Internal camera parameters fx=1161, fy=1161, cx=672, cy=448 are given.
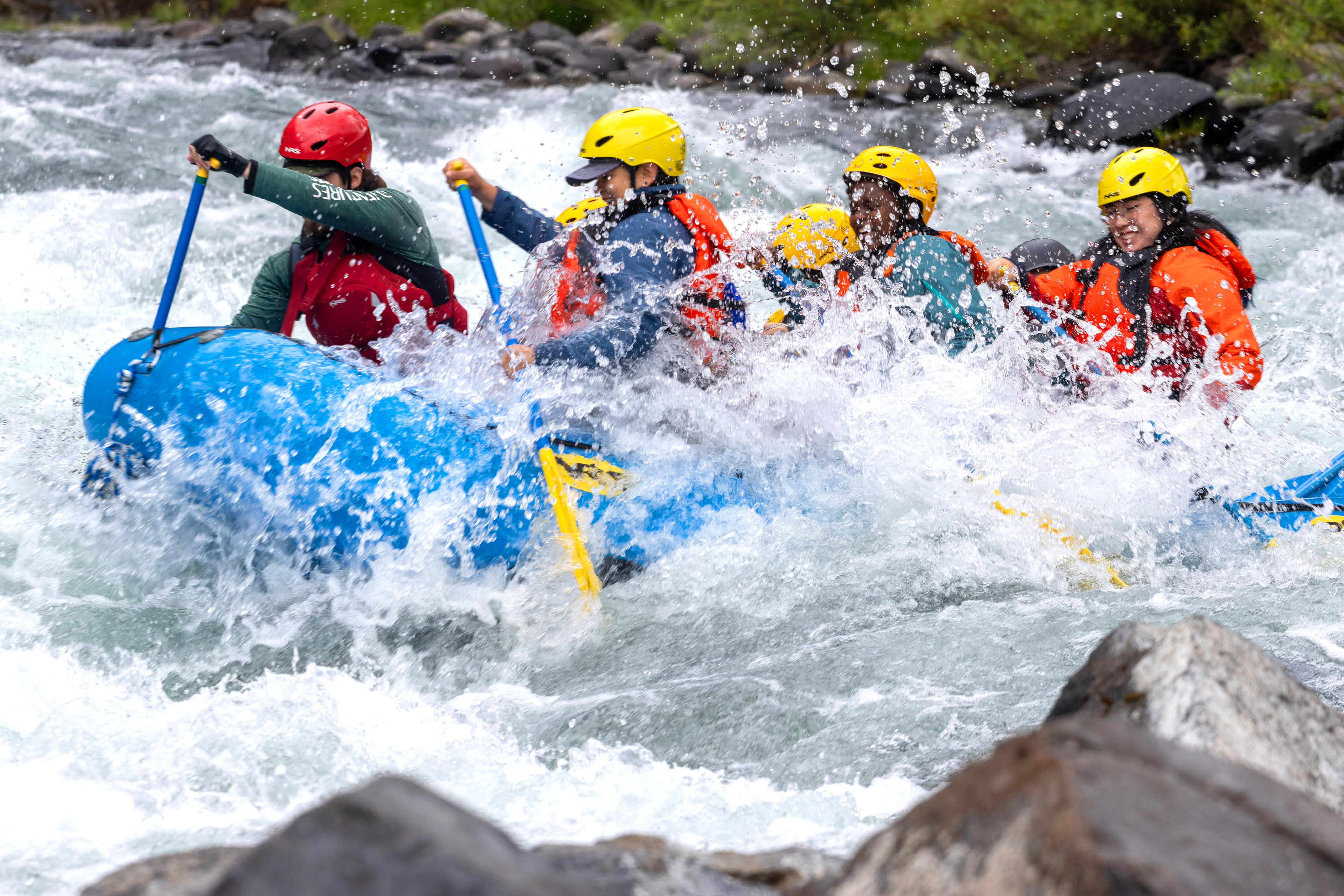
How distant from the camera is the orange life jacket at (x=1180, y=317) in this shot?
3828 millimetres

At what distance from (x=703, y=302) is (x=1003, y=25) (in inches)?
429

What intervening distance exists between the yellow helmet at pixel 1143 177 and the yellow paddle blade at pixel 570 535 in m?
2.11

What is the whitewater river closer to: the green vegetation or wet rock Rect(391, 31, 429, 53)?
the green vegetation

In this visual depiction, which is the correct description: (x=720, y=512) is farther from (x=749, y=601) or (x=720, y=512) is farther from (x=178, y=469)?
(x=178, y=469)

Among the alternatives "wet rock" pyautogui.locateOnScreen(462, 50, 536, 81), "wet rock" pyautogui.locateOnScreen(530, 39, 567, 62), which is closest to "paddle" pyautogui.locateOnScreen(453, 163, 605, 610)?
"wet rock" pyautogui.locateOnScreen(462, 50, 536, 81)

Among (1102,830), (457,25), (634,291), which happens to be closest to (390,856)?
(1102,830)

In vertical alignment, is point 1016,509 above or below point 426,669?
above

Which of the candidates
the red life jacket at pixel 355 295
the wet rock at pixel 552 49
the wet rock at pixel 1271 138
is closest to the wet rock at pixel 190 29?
the wet rock at pixel 552 49

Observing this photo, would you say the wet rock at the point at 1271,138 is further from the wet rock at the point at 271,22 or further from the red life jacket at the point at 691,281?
the wet rock at the point at 271,22

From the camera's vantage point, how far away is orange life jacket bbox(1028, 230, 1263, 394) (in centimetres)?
383

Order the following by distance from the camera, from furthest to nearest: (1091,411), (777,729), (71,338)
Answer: (71,338) < (1091,411) < (777,729)

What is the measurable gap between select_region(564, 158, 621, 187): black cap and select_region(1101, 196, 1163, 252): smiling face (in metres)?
1.73

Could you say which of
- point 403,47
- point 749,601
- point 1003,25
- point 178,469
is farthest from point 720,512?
point 403,47

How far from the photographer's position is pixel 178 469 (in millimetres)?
3660
